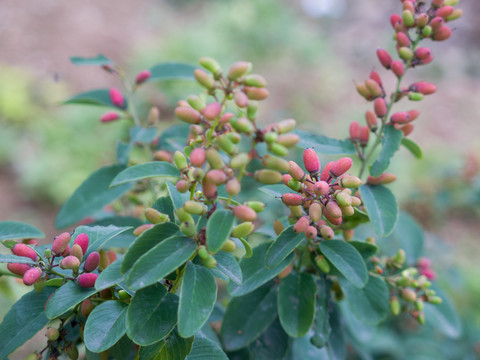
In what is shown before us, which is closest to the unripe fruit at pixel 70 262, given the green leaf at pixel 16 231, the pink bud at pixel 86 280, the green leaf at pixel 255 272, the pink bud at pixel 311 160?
the pink bud at pixel 86 280

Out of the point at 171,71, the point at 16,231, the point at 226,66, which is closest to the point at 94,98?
the point at 171,71

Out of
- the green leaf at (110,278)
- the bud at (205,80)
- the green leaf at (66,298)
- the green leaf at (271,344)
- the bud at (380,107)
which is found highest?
the bud at (205,80)

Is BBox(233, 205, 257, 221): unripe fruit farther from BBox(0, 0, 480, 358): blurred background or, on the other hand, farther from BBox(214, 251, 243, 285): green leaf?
BBox(0, 0, 480, 358): blurred background

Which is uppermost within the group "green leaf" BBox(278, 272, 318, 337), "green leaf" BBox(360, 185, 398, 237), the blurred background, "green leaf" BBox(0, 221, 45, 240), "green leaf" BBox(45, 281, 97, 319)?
"green leaf" BBox(360, 185, 398, 237)

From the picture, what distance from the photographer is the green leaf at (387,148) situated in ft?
2.36

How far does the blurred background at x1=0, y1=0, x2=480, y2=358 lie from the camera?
131 inches

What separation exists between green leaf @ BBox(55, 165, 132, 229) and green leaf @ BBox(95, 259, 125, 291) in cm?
32

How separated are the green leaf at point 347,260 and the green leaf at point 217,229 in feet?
0.70

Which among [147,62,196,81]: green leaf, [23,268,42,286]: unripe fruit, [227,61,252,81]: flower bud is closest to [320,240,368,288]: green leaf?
[227,61,252,81]: flower bud

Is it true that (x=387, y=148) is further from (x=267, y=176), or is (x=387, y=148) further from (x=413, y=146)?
(x=267, y=176)

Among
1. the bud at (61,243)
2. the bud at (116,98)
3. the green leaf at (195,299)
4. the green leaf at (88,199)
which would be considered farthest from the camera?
the bud at (116,98)

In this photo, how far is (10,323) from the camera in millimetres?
580

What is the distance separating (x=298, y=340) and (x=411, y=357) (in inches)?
33.0

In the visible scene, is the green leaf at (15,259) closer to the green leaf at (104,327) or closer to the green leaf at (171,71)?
the green leaf at (104,327)
